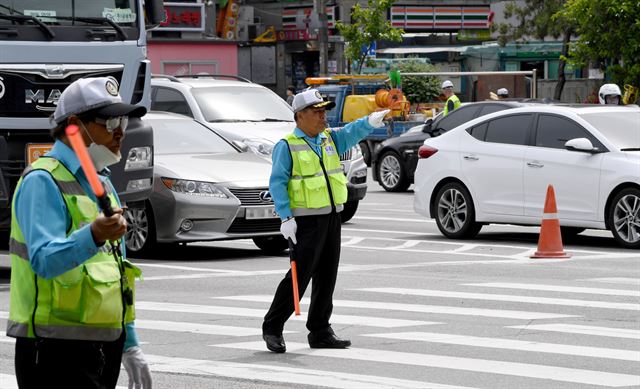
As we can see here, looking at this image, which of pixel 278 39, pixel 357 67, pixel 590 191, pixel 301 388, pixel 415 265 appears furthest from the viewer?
pixel 278 39

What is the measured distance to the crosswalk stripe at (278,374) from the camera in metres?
8.33

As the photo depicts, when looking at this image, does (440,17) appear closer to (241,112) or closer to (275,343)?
(241,112)

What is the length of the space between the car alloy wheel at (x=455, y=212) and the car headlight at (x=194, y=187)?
132 inches

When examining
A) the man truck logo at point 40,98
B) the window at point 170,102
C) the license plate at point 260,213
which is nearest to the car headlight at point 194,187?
the license plate at point 260,213

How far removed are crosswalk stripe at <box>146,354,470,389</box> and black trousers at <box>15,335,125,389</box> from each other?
3.61 meters

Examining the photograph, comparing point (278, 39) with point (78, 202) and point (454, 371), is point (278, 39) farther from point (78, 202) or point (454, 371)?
point (78, 202)

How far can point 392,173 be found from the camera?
2578 centimetres

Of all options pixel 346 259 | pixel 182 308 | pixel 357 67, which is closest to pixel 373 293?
pixel 182 308

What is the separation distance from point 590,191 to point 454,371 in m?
7.44

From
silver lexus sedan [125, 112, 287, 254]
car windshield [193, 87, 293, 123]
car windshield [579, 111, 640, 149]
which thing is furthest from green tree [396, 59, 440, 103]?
silver lexus sedan [125, 112, 287, 254]

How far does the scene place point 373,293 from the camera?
12.5 m

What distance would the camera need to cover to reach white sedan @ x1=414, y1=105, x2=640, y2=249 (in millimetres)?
15609

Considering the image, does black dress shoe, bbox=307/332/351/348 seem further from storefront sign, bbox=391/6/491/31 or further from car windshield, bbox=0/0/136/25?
storefront sign, bbox=391/6/491/31

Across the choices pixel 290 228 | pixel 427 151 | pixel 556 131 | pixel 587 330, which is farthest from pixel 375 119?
pixel 427 151
